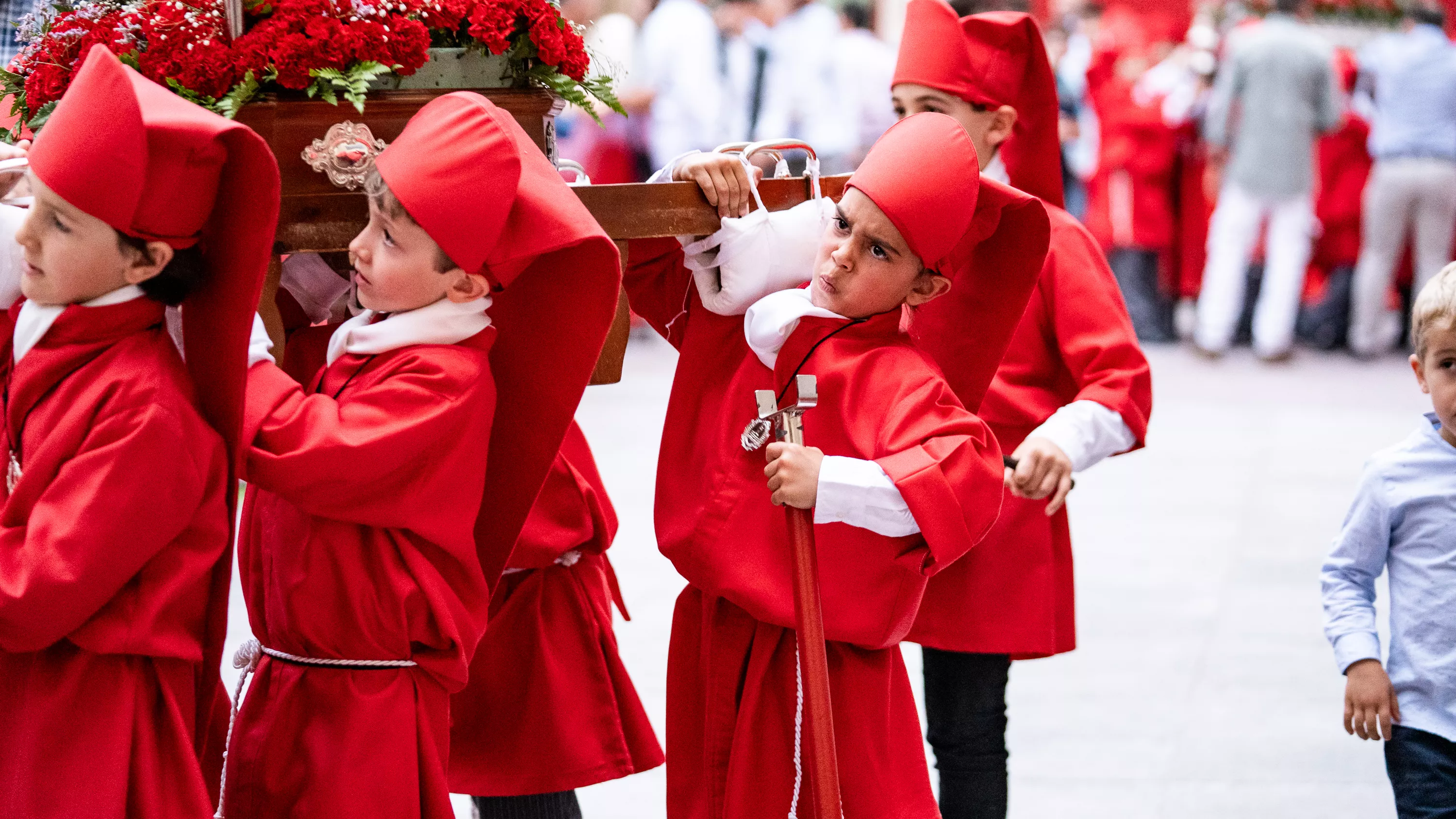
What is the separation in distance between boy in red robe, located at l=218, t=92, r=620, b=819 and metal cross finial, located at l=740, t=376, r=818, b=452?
23 centimetres

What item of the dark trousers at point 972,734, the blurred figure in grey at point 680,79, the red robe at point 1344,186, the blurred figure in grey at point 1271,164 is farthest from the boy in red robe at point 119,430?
the red robe at point 1344,186

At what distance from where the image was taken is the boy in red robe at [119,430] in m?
1.75

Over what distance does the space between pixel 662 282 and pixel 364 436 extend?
28.2 inches

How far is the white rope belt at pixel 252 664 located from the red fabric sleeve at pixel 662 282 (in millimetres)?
692

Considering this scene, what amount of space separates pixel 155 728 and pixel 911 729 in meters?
1.04

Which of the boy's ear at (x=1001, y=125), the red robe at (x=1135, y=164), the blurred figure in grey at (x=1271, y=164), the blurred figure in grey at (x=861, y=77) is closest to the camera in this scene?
the boy's ear at (x=1001, y=125)

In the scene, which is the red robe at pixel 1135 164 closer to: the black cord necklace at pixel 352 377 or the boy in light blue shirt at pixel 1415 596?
the boy in light blue shirt at pixel 1415 596

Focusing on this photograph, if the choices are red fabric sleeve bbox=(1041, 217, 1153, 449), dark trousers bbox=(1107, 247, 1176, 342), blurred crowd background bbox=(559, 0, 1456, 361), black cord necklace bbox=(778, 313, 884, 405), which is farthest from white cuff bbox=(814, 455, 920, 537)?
dark trousers bbox=(1107, 247, 1176, 342)

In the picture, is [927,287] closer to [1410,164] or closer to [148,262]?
[148,262]

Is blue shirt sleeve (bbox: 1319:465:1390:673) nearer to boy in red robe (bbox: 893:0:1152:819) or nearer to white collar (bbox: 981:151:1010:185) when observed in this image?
boy in red robe (bbox: 893:0:1152:819)

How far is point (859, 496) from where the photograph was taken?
2.03 metres

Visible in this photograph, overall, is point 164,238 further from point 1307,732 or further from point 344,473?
point 1307,732

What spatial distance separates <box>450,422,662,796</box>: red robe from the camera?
252cm

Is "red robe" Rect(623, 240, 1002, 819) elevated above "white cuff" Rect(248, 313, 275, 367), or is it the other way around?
"white cuff" Rect(248, 313, 275, 367)
